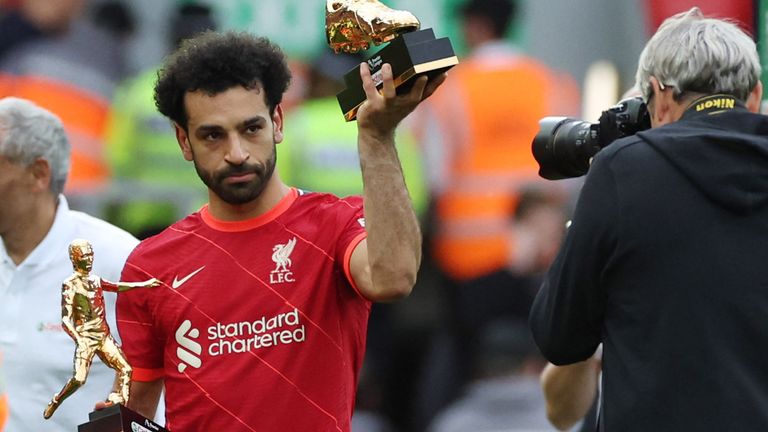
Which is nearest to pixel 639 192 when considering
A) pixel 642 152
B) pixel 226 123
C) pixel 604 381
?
pixel 642 152

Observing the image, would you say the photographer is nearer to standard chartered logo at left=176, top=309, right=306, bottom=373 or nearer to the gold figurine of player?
standard chartered logo at left=176, top=309, right=306, bottom=373

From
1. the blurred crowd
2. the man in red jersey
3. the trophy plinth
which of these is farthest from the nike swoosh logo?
the blurred crowd

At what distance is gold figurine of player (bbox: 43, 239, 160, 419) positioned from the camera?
129 inches

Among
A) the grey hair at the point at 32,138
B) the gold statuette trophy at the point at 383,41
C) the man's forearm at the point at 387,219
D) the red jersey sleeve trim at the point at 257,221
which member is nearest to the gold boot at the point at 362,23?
the gold statuette trophy at the point at 383,41

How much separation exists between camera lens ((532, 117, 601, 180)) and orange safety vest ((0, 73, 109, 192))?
3.62 metres

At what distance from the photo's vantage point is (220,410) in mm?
3367

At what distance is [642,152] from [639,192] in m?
0.09

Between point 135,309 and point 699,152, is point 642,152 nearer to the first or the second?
point 699,152

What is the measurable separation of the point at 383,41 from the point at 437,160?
3.86m

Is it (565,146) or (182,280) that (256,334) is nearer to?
(182,280)

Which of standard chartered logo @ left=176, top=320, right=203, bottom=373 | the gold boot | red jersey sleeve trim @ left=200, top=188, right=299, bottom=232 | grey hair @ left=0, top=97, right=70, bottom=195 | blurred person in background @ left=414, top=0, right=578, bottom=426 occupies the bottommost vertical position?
blurred person in background @ left=414, top=0, right=578, bottom=426

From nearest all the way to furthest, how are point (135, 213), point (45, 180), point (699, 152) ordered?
point (699, 152) < point (45, 180) < point (135, 213)

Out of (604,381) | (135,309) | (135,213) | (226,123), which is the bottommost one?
(135,213)

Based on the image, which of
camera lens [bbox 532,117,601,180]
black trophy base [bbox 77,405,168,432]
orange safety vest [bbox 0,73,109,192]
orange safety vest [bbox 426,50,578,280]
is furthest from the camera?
orange safety vest [bbox 426,50,578,280]
